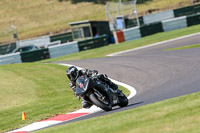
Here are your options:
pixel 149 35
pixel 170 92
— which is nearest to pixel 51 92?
pixel 170 92

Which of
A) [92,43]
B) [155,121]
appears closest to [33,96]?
[155,121]

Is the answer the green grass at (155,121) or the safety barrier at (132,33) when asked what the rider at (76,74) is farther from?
the safety barrier at (132,33)

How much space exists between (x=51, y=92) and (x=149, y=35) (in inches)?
902

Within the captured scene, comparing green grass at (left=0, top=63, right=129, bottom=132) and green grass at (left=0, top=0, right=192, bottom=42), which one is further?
green grass at (left=0, top=0, right=192, bottom=42)

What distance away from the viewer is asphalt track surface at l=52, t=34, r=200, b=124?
430 inches

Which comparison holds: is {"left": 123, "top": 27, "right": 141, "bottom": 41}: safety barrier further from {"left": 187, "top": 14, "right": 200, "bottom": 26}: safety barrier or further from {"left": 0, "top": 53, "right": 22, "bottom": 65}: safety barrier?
{"left": 0, "top": 53, "right": 22, "bottom": 65}: safety barrier

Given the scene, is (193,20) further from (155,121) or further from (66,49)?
(155,121)

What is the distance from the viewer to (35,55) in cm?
3228

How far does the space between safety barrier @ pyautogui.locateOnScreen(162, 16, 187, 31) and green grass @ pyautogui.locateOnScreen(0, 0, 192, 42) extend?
2177 cm

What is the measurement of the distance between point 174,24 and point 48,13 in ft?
103

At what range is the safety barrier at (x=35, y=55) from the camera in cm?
3186

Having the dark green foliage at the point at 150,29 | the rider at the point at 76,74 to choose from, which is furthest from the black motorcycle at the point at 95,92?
the dark green foliage at the point at 150,29

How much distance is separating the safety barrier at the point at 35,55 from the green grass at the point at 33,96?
12.2 meters

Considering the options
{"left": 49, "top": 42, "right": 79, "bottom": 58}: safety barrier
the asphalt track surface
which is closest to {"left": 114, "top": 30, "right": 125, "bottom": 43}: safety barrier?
{"left": 49, "top": 42, "right": 79, "bottom": 58}: safety barrier
